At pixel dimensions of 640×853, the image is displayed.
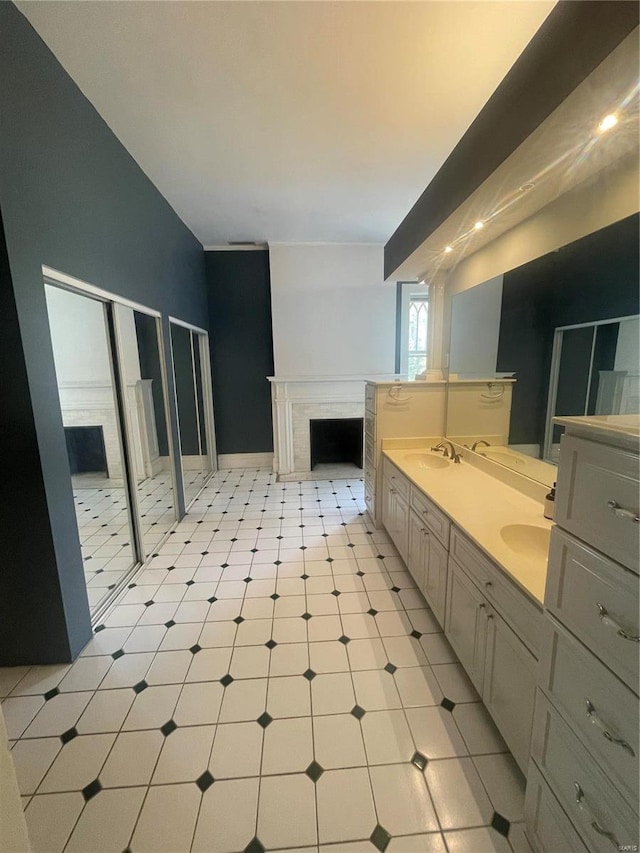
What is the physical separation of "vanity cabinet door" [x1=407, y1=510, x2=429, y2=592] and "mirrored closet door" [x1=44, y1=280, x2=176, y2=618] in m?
2.06

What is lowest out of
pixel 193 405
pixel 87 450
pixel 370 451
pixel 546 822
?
pixel 546 822

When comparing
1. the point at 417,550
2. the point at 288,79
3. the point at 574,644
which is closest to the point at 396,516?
the point at 417,550

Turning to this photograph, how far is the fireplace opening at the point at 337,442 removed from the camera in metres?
5.05

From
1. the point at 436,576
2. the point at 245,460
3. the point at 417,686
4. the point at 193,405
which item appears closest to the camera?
the point at 417,686

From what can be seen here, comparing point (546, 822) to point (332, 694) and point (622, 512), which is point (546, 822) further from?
point (622, 512)

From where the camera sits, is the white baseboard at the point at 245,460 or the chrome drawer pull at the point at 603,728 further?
the white baseboard at the point at 245,460

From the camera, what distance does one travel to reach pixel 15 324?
1.46 metres

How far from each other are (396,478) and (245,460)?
10.0 feet

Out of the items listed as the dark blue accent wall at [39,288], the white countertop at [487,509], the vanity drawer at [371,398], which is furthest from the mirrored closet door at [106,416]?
the white countertop at [487,509]

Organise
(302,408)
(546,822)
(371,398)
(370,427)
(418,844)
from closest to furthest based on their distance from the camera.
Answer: (546,822)
(418,844)
(371,398)
(370,427)
(302,408)

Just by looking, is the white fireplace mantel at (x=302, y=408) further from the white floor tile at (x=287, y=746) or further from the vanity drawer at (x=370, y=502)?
the white floor tile at (x=287, y=746)

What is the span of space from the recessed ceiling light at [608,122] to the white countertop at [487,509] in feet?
5.27

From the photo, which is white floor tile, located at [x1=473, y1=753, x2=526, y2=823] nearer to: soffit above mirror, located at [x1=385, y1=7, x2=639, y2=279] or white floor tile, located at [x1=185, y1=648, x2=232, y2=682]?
white floor tile, located at [x1=185, y1=648, x2=232, y2=682]

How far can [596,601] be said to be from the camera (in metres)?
0.80
